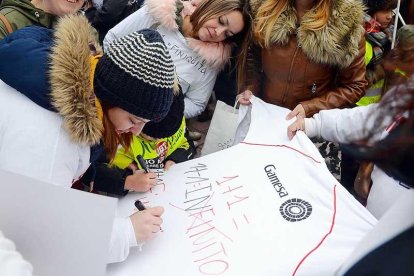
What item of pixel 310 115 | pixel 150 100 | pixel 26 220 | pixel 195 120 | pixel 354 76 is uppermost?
pixel 150 100

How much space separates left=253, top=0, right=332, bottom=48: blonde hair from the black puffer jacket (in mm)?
989

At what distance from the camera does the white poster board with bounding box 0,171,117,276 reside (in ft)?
3.75

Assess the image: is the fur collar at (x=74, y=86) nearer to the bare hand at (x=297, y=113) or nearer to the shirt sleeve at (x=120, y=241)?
the shirt sleeve at (x=120, y=241)

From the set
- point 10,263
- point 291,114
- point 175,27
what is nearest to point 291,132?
point 291,114

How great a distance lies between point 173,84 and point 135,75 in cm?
19

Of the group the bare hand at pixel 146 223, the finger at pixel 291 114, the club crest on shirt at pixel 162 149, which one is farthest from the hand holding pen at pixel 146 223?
the finger at pixel 291 114

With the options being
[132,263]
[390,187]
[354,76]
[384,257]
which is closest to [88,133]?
[132,263]

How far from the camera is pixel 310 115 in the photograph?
6.99 feet

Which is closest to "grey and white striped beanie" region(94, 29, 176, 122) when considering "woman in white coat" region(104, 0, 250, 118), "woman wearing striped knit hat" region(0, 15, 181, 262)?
"woman wearing striped knit hat" region(0, 15, 181, 262)

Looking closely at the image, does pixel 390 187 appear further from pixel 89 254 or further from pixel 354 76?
pixel 89 254

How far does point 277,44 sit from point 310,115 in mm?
370

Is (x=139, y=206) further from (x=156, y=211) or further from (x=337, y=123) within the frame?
(x=337, y=123)

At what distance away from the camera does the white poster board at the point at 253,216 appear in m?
1.41

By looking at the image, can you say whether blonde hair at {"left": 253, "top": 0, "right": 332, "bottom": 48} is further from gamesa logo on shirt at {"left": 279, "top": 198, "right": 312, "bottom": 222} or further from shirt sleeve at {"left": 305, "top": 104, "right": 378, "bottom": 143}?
gamesa logo on shirt at {"left": 279, "top": 198, "right": 312, "bottom": 222}
